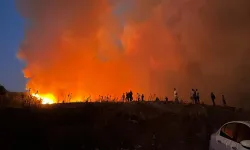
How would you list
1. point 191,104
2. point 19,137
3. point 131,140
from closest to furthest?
1. point 19,137
2. point 131,140
3. point 191,104

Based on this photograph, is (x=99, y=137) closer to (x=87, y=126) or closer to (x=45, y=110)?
(x=87, y=126)

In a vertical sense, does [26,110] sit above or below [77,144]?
above

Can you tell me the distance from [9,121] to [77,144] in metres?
5.69

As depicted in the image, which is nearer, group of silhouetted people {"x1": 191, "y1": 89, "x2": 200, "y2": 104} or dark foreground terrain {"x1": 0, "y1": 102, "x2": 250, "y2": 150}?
dark foreground terrain {"x1": 0, "y1": 102, "x2": 250, "y2": 150}

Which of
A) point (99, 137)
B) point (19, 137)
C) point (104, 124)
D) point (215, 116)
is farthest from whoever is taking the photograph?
point (215, 116)

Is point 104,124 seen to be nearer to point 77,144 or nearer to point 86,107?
point 86,107

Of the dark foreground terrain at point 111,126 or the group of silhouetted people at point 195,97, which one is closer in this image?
the dark foreground terrain at point 111,126

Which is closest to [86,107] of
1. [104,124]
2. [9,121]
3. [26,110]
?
[104,124]

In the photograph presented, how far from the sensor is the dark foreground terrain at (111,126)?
23.3 metres

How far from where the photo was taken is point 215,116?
37344 millimetres

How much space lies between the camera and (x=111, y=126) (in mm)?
28938

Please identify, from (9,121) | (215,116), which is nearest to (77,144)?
(9,121)

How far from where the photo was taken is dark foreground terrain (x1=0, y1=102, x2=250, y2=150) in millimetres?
23328

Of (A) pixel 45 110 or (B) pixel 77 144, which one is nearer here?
(B) pixel 77 144
